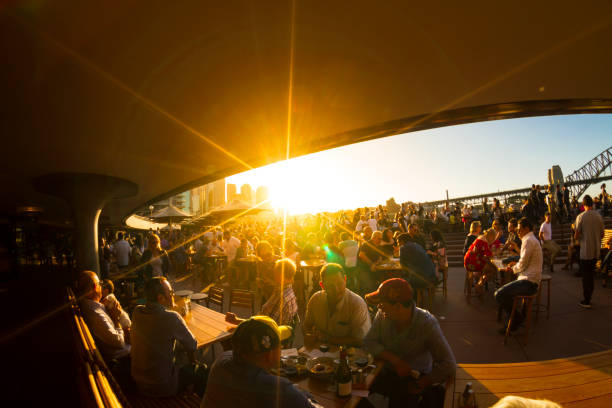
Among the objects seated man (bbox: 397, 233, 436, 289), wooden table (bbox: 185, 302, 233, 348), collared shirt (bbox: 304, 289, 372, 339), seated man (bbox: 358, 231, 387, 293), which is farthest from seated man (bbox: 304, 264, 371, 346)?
seated man (bbox: 358, 231, 387, 293)

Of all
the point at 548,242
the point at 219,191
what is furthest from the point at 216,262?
the point at 219,191

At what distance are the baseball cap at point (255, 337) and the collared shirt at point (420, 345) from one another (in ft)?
4.21

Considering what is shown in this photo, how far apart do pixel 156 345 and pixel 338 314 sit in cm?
177

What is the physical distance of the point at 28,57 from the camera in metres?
3.25

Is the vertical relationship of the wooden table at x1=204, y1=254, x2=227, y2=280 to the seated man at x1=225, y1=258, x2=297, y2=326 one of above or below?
below

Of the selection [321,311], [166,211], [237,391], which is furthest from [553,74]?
[166,211]

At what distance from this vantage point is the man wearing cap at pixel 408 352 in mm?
2240

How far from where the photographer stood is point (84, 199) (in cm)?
998

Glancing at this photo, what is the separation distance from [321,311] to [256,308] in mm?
4317

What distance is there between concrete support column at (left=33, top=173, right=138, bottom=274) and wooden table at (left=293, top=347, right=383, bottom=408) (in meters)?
10.7

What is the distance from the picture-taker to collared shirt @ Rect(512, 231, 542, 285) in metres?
4.62

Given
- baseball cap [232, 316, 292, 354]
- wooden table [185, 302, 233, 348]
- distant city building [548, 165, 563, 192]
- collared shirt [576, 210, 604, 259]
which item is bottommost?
wooden table [185, 302, 233, 348]

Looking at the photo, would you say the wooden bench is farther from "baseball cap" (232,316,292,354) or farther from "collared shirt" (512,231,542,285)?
"collared shirt" (512,231,542,285)

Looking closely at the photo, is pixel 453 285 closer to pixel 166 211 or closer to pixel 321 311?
pixel 321 311
